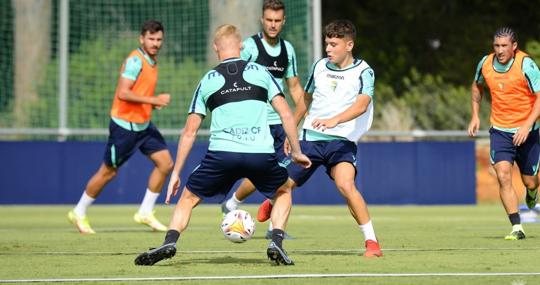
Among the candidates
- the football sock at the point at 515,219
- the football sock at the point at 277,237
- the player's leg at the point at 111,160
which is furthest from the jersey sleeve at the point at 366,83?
the player's leg at the point at 111,160

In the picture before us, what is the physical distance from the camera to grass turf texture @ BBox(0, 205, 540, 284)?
9766mm

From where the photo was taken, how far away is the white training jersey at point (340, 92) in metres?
11.5

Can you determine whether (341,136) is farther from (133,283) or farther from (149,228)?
(149,228)

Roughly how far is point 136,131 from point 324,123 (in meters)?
4.58

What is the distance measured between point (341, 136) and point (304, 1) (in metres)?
12.0

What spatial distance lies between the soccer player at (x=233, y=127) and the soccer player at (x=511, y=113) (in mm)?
3895

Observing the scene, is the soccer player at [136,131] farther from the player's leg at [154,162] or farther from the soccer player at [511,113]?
the soccer player at [511,113]

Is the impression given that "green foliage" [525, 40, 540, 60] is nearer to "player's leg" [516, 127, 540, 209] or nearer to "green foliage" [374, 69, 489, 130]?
"green foliage" [374, 69, 489, 130]

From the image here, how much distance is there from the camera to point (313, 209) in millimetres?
21156

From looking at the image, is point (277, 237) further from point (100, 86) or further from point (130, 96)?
point (100, 86)

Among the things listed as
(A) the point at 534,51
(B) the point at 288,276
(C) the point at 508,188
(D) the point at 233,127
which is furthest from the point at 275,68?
(A) the point at 534,51

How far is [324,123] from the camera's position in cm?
1102

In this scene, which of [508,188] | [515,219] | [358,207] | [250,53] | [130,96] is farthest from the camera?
[130,96]

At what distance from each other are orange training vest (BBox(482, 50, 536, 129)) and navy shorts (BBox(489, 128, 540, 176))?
119mm
